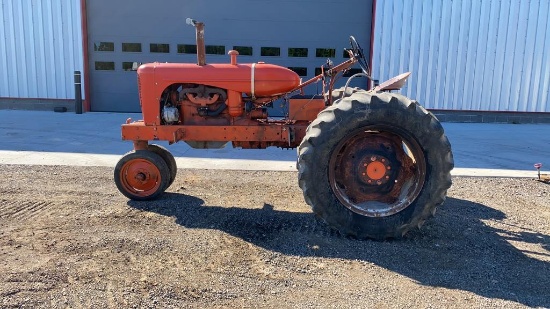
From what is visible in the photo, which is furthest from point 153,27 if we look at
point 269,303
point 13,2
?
point 269,303

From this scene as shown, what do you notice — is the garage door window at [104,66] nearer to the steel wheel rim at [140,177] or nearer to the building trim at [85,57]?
the building trim at [85,57]

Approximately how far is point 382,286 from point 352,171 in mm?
1224

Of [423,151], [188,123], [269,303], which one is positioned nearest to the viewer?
[269,303]

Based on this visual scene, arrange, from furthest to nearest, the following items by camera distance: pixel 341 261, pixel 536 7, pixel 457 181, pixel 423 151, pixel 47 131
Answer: pixel 536 7, pixel 47 131, pixel 457 181, pixel 423 151, pixel 341 261

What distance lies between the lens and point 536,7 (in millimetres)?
11516

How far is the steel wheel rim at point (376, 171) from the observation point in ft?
13.2

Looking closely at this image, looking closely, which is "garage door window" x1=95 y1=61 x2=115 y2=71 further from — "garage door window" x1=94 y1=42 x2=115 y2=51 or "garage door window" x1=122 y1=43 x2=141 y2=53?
"garage door window" x1=122 y1=43 x2=141 y2=53

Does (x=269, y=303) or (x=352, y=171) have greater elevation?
(x=352, y=171)

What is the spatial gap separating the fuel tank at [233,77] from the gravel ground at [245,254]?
1275mm

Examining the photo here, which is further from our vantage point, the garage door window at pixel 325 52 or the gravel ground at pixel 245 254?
the garage door window at pixel 325 52

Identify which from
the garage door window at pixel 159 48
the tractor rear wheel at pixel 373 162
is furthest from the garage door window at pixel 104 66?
the tractor rear wheel at pixel 373 162

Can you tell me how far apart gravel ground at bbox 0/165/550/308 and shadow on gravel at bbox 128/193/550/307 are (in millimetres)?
11

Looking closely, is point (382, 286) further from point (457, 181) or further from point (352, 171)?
point (457, 181)

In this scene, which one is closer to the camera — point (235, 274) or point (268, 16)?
point (235, 274)
